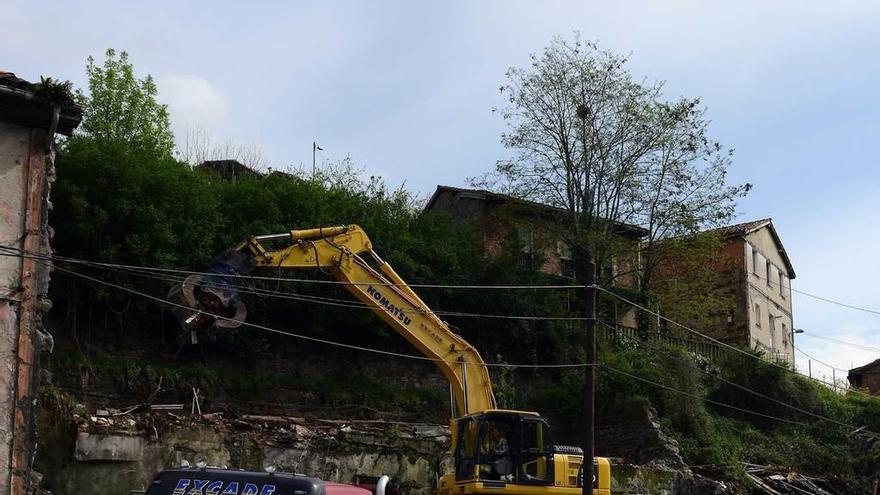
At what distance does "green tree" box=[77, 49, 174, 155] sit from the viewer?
29.6 m

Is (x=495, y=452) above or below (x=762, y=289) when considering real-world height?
below

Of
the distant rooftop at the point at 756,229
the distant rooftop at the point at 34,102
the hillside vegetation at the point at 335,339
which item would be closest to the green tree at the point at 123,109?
the hillside vegetation at the point at 335,339

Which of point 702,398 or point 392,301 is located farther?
point 702,398

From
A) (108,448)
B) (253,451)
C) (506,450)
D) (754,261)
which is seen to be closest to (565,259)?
(754,261)

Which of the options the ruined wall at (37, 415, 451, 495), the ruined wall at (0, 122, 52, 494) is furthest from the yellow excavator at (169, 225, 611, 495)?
the ruined wall at (37, 415, 451, 495)

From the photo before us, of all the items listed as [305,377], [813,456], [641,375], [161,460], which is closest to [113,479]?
[161,460]

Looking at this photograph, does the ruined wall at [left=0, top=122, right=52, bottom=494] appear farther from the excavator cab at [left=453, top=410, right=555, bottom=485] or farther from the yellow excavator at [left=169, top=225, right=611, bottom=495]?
the excavator cab at [left=453, top=410, right=555, bottom=485]

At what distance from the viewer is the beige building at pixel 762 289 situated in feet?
142

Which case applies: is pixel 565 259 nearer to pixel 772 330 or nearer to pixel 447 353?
pixel 447 353

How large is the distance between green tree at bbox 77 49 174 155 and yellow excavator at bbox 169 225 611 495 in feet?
37.1

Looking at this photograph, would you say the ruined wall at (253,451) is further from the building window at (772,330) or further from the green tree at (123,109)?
the building window at (772,330)

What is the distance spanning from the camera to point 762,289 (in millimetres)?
46719

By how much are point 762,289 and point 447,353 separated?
3017 cm

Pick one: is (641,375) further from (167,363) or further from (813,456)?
(167,363)
